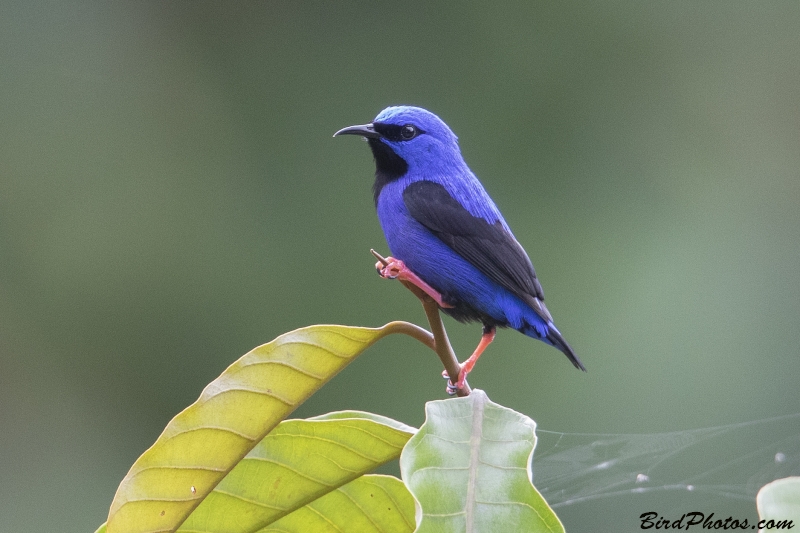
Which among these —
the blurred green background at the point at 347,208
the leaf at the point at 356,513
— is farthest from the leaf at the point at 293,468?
the blurred green background at the point at 347,208

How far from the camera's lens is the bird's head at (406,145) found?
146 inches

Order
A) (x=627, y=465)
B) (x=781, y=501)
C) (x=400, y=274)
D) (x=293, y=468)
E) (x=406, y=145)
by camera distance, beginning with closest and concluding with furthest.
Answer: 1. (x=781, y=501)
2. (x=293, y=468)
3. (x=400, y=274)
4. (x=627, y=465)
5. (x=406, y=145)

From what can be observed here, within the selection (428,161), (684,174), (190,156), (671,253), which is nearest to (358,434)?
(428,161)

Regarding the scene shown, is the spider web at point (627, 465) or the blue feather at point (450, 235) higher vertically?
the blue feather at point (450, 235)

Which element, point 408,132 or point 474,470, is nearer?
point 474,470

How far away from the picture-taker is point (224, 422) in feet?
6.73

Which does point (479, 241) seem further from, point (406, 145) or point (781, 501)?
point (781, 501)

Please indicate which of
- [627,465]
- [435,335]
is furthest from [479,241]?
[435,335]

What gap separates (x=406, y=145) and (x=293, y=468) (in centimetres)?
180

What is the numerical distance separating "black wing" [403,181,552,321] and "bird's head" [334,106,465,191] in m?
0.18

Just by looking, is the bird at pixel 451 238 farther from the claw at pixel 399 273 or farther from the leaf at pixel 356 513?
the leaf at pixel 356 513

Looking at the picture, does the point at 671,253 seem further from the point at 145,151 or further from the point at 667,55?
the point at 145,151

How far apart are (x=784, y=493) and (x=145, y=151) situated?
9.73 metres

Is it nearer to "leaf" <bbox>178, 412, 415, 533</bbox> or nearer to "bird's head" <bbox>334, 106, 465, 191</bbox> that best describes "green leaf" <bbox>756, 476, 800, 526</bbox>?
"leaf" <bbox>178, 412, 415, 533</bbox>
